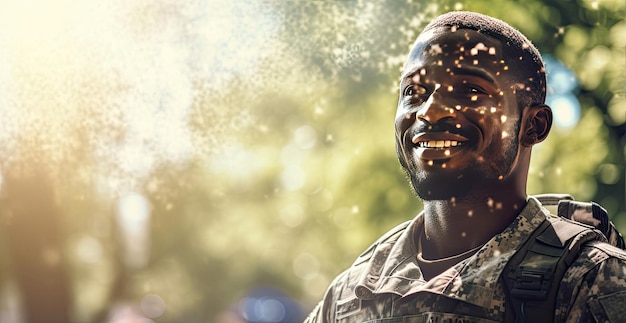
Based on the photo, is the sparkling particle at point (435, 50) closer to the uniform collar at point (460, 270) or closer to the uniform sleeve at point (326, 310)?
the uniform collar at point (460, 270)

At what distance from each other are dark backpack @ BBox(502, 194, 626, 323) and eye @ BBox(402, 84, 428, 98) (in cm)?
53

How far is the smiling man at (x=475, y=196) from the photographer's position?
2.44 m

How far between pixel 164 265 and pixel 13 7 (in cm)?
752

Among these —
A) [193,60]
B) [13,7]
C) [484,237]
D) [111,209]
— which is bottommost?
[484,237]

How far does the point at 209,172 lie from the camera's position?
11.5 m

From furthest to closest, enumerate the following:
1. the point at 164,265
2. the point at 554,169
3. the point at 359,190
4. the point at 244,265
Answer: the point at 164,265 → the point at 244,265 → the point at 359,190 → the point at 554,169

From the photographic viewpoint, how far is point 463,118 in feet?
8.45

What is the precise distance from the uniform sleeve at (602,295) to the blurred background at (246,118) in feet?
12.1

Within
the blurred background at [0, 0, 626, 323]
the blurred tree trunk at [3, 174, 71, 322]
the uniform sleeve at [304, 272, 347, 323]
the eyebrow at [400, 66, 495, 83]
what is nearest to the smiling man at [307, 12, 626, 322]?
the eyebrow at [400, 66, 495, 83]

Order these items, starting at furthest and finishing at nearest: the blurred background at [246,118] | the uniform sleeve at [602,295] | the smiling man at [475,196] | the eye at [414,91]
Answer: the blurred background at [246,118] < the eye at [414,91] < the smiling man at [475,196] < the uniform sleeve at [602,295]

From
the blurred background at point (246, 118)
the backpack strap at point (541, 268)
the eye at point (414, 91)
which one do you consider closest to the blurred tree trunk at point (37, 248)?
the blurred background at point (246, 118)

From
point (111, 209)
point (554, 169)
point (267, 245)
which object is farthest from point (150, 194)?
point (554, 169)

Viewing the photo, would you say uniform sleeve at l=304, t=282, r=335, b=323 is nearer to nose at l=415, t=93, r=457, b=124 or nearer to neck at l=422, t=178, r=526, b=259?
neck at l=422, t=178, r=526, b=259

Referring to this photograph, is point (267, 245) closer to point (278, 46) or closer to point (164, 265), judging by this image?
point (164, 265)
